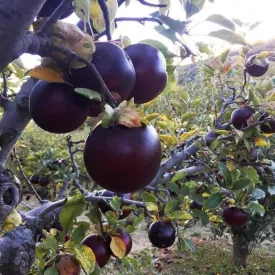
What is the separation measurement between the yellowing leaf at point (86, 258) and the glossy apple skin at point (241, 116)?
3.16 feet

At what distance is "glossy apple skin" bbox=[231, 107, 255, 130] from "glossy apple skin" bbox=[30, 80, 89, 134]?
1.17m

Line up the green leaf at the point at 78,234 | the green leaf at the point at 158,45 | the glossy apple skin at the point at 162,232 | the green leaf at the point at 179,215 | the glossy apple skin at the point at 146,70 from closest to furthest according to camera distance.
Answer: the glossy apple skin at the point at 146,70 < the green leaf at the point at 158,45 < the green leaf at the point at 78,234 < the green leaf at the point at 179,215 < the glossy apple skin at the point at 162,232

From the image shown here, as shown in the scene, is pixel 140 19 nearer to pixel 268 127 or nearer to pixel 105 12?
pixel 105 12

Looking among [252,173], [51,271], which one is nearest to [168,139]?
[252,173]

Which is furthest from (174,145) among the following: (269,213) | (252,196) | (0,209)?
(269,213)

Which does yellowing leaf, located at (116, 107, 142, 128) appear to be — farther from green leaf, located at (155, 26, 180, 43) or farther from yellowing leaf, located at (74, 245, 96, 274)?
yellowing leaf, located at (74, 245, 96, 274)

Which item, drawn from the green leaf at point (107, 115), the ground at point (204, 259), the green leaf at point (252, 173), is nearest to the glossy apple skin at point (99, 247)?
the green leaf at point (107, 115)

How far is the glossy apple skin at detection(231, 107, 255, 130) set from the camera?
5.15ft

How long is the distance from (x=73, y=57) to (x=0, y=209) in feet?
0.88

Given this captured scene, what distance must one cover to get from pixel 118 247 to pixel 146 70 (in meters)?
0.61

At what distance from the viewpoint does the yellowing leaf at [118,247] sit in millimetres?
999

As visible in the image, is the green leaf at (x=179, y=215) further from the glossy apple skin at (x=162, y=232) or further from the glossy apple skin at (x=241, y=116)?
→ the glossy apple skin at (x=241, y=116)

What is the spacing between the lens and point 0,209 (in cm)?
58

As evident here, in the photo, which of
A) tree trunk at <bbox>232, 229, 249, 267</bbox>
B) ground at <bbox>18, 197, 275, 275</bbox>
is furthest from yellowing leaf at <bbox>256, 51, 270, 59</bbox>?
tree trunk at <bbox>232, 229, 249, 267</bbox>
